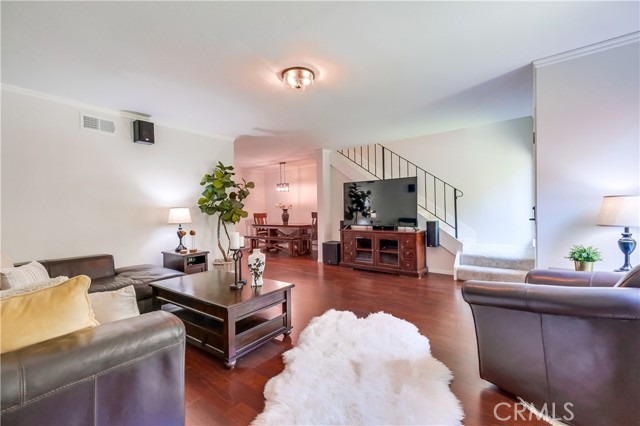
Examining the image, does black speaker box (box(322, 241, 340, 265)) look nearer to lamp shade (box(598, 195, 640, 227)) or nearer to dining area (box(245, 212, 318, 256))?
dining area (box(245, 212, 318, 256))

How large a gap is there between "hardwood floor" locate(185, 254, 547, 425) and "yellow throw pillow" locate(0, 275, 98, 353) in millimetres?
934

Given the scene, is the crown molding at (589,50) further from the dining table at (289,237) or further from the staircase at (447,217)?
the dining table at (289,237)

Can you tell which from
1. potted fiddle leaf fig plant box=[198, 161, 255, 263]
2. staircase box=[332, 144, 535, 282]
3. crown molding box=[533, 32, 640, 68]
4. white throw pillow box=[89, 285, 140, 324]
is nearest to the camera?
white throw pillow box=[89, 285, 140, 324]

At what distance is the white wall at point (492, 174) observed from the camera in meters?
4.64

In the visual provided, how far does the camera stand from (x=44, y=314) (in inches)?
39.1

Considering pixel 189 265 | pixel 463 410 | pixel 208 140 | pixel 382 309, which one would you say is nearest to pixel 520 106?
pixel 382 309

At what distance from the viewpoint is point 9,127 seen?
2.92 metres

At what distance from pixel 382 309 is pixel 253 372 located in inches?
66.8

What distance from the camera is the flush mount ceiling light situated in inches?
103

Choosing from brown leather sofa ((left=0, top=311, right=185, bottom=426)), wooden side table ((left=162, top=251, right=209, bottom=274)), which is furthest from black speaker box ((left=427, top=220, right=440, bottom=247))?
brown leather sofa ((left=0, top=311, right=185, bottom=426))

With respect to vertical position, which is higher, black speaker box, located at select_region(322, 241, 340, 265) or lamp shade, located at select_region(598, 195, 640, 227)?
lamp shade, located at select_region(598, 195, 640, 227)

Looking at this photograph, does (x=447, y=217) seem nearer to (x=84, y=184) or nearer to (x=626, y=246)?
(x=626, y=246)

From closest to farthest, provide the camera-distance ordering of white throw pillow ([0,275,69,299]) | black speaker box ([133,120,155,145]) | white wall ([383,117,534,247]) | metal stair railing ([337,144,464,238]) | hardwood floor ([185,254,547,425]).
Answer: white throw pillow ([0,275,69,299]) → hardwood floor ([185,254,547,425]) → black speaker box ([133,120,155,145]) → white wall ([383,117,534,247]) → metal stair railing ([337,144,464,238])

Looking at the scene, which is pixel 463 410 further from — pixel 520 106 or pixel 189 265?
pixel 520 106
